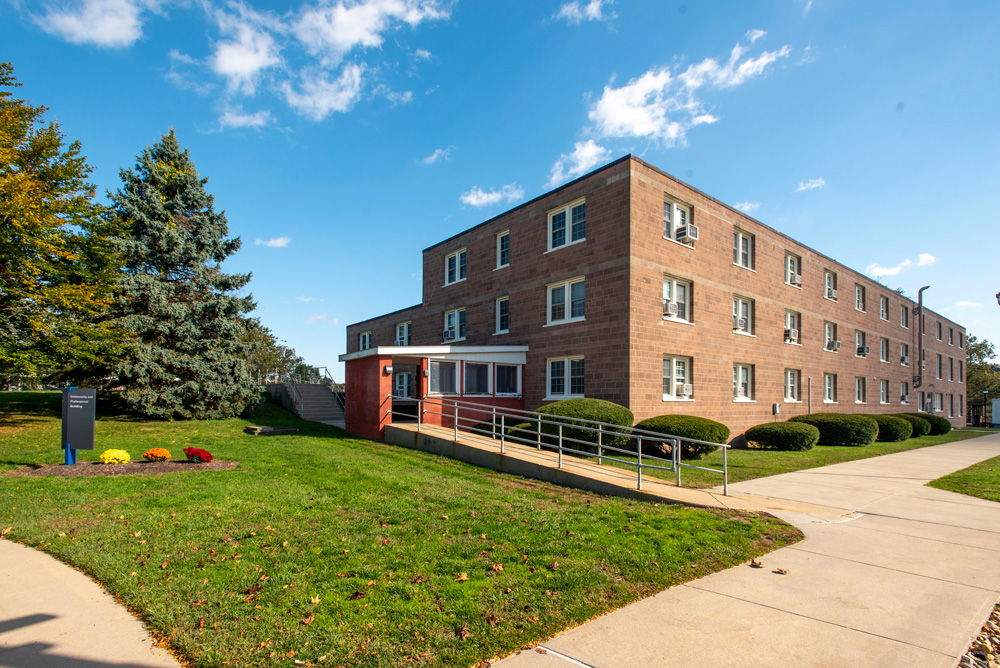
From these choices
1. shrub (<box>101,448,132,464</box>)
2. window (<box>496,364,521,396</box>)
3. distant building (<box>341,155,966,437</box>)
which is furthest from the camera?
window (<box>496,364,521,396</box>)

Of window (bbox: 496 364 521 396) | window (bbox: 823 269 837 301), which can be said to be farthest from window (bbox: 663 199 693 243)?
window (bbox: 823 269 837 301)

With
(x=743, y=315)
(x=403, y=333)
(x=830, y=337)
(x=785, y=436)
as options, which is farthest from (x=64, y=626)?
(x=830, y=337)

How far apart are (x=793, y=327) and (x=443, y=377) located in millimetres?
16301

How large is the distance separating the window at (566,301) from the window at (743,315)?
6.46m

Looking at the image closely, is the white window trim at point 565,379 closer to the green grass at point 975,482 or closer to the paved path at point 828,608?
the green grass at point 975,482

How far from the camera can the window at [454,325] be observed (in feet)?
77.0

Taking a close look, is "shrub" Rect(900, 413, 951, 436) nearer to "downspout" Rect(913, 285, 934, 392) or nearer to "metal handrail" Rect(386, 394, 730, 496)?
"downspout" Rect(913, 285, 934, 392)

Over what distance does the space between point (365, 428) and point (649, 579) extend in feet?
43.6

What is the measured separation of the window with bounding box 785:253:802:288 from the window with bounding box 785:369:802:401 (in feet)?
12.8

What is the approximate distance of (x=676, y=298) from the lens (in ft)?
58.3

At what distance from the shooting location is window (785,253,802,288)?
77.0ft

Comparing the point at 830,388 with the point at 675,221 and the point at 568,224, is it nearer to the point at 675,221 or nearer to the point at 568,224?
the point at 675,221

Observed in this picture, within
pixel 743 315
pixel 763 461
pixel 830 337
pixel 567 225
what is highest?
pixel 567 225

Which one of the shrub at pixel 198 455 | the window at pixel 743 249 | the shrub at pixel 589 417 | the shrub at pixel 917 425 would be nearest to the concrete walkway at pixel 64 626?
the shrub at pixel 198 455
